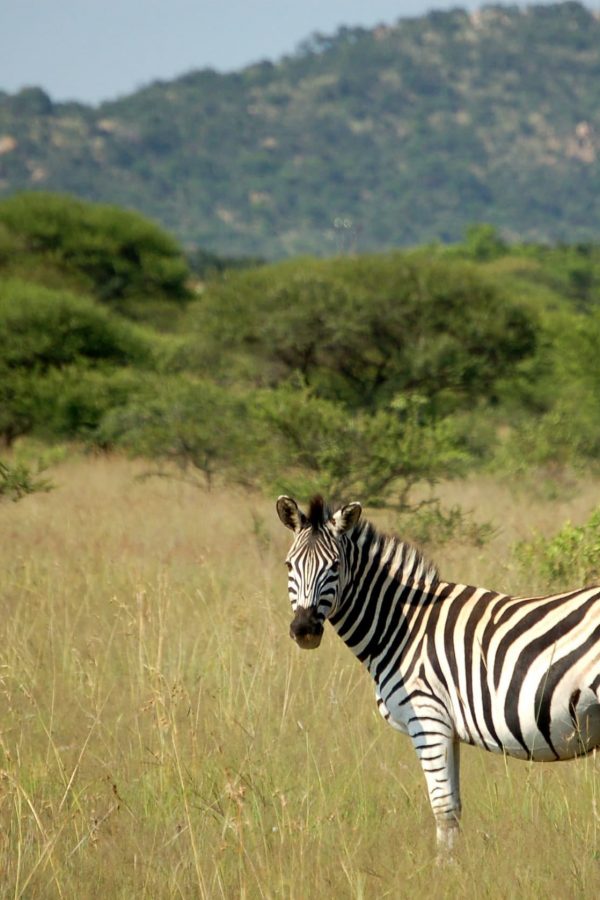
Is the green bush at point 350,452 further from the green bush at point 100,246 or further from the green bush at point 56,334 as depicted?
the green bush at point 100,246

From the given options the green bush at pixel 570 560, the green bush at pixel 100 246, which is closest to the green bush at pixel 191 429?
the green bush at pixel 570 560

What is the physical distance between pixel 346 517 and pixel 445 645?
540mm

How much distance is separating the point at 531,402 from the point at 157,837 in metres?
18.5

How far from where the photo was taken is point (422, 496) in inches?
551

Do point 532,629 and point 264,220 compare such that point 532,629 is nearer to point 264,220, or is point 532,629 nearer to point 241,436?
point 241,436

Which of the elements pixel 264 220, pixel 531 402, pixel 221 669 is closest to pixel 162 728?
pixel 221 669

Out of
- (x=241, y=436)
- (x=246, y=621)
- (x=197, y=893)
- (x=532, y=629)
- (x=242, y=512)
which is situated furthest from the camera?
(x=241, y=436)

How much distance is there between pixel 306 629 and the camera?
14.5ft

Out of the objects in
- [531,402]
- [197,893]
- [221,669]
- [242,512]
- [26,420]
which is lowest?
[197,893]

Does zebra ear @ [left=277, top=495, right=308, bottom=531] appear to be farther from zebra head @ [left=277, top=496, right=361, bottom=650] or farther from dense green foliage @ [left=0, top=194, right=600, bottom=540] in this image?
dense green foliage @ [left=0, top=194, right=600, bottom=540]

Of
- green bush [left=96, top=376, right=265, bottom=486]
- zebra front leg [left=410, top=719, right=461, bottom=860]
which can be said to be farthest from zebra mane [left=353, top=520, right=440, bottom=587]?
green bush [left=96, top=376, right=265, bottom=486]

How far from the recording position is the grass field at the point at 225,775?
3.95m

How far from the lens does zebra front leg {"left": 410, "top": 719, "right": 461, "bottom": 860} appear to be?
4.30m

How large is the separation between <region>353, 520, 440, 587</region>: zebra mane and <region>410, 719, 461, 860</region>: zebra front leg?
0.56 meters
